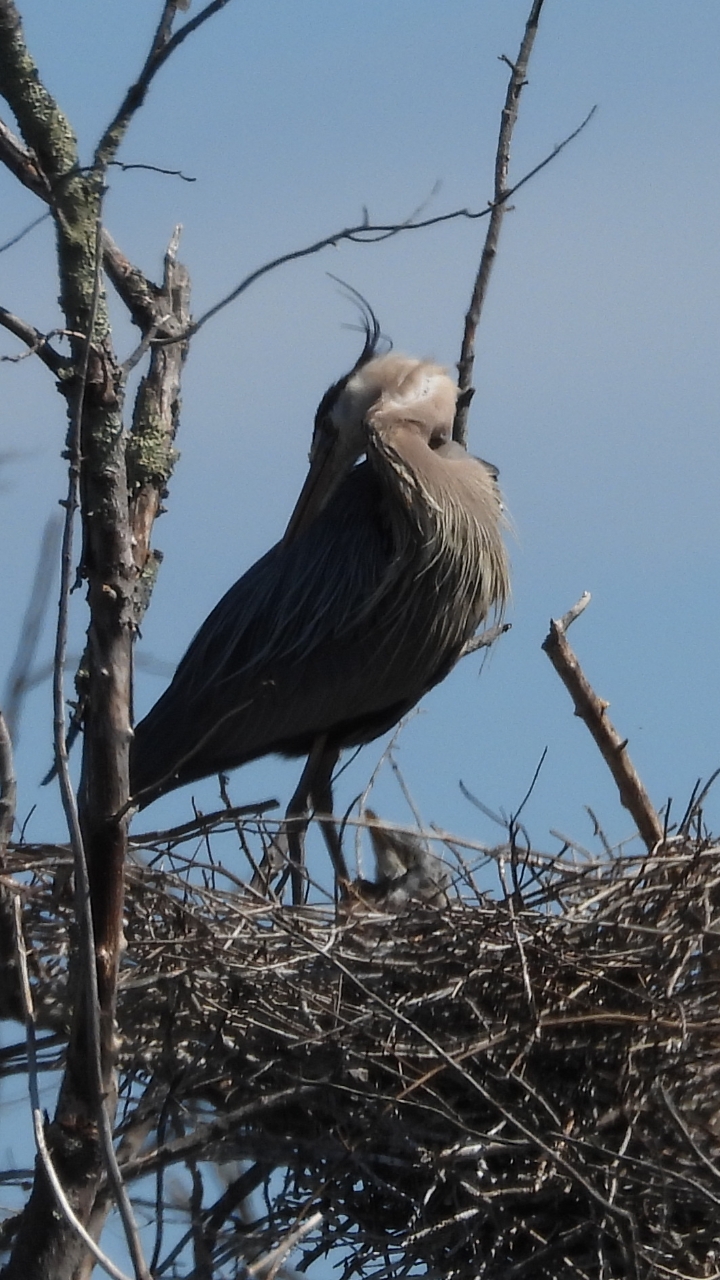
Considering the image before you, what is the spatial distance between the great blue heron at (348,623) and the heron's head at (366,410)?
0.01 metres

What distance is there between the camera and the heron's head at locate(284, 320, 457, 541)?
525 cm

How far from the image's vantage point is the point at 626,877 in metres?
3.42

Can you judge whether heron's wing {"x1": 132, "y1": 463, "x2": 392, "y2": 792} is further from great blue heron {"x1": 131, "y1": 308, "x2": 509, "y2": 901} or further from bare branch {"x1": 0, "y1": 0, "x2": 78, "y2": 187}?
bare branch {"x1": 0, "y1": 0, "x2": 78, "y2": 187}

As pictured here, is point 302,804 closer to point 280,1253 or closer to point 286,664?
point 286,664

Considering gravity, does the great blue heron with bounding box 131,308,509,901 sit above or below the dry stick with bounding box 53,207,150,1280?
above

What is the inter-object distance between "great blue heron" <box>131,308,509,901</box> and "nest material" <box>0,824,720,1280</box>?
1.47 meters

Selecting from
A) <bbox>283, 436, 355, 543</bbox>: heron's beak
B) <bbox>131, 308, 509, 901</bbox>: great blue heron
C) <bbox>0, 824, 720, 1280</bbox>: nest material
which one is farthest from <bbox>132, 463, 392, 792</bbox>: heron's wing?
<bbox>0, 824, 720, 1280</bbox>: nest material

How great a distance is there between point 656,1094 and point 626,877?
1.45ft

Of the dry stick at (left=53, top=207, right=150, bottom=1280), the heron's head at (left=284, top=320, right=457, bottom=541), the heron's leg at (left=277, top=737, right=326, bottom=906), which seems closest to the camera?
the dry stick at (left=53, top=207, right=150, bottom=1280)

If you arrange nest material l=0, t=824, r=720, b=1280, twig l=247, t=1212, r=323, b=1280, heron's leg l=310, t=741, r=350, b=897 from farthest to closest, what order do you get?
heron's leg l=310, t=741, r=350, b=897 < nest material l=0, t=824, r=720, b=1280 < twig l=247, t=1212, r=323, b=1280

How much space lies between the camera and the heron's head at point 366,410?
5.25 m

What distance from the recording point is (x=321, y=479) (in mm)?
5504

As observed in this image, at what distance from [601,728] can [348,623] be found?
3.40ft

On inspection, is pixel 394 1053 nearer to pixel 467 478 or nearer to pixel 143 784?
pixel 143 784
